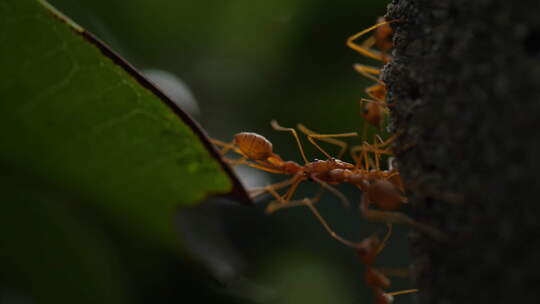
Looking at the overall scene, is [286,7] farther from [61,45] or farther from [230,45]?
[61,45]

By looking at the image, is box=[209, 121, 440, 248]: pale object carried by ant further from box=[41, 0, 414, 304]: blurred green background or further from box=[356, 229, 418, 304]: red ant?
box=[41, 0, 414, 304]: blurred green background

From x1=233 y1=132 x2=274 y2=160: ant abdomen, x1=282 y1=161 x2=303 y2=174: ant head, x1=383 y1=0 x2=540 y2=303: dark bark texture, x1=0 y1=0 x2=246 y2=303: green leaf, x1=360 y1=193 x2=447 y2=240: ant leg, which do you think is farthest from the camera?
x1=282 y1=161 x2=303 y2=174: ant head

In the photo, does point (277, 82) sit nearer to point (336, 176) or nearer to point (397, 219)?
point (336, 176)

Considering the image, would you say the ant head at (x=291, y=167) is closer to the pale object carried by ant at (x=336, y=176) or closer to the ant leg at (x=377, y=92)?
the pale object carried by ant at (x=336, y=176)

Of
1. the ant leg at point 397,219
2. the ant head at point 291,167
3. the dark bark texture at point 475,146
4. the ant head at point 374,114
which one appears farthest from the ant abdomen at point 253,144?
Result: the dark bark texture at point 475,146

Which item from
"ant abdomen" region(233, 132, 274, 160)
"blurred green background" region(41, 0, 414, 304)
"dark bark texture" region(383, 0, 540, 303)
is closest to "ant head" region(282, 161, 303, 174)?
"ant abdomen" region(233, 132, 274, 160)

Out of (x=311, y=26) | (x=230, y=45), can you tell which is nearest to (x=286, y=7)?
(x=311, y=26)
